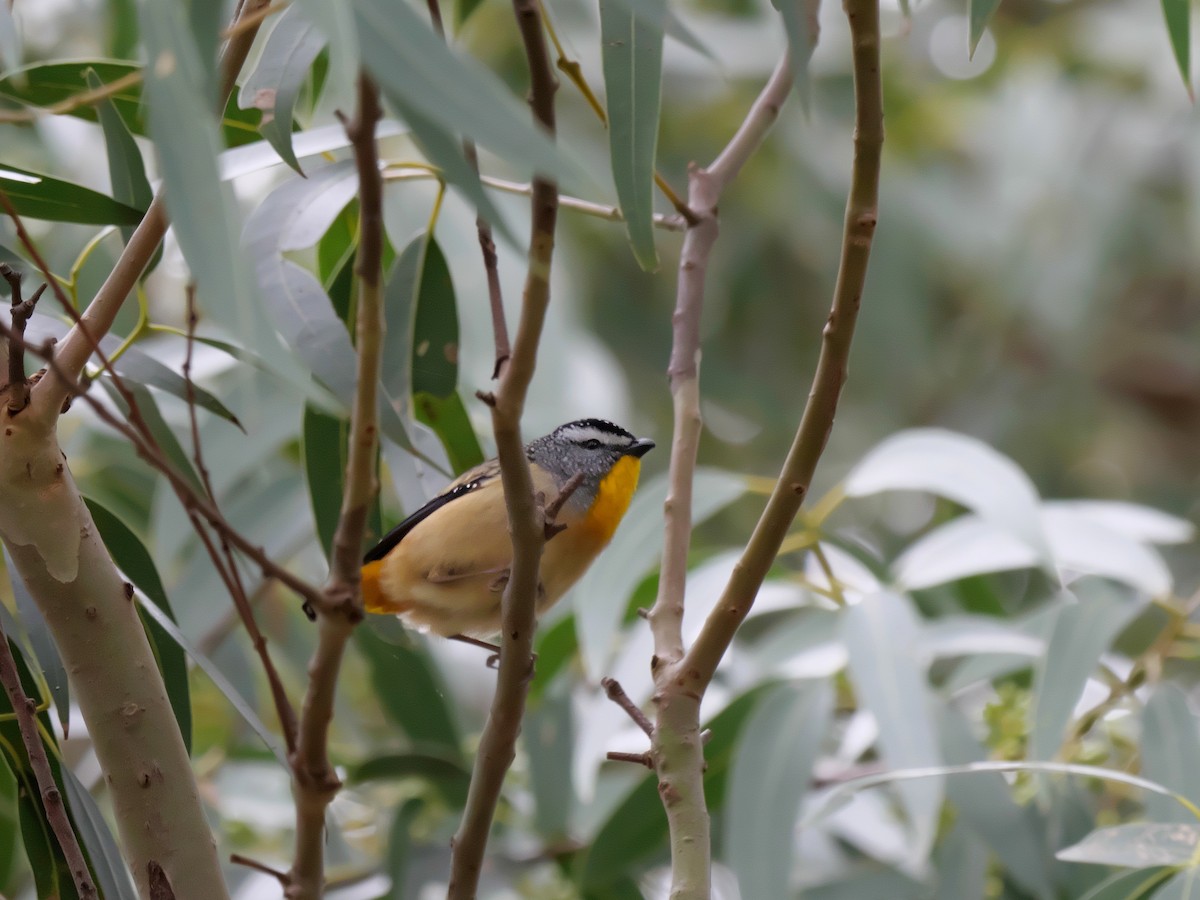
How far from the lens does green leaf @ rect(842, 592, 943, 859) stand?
2242 millimetres

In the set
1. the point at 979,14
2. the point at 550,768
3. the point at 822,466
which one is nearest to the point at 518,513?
the point at 979,14

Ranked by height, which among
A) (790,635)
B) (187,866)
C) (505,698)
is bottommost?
(187,866)

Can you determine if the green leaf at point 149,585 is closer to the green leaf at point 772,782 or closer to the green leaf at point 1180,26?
the green leaf at point 772,782

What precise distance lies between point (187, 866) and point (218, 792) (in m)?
1.97

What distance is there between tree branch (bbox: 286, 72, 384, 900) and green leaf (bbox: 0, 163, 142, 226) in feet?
2.95

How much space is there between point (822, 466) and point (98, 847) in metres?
5.45

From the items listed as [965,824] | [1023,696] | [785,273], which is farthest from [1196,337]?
[965,824]

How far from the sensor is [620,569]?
8.64 ft

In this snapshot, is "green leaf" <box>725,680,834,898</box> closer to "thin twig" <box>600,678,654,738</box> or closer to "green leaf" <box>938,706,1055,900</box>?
"green leaf" <box>938,706,1055,900</box>

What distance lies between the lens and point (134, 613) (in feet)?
4.90

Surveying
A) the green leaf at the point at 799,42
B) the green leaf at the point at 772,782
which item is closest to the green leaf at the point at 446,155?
the green leaf at the point at 799,42

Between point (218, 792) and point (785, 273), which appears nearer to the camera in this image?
point (218, 792)

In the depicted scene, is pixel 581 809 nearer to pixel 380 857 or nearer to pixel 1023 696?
pixel 380 857

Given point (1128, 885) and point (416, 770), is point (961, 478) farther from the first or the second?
point (416, 770)
